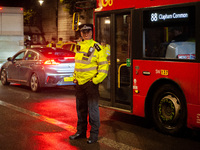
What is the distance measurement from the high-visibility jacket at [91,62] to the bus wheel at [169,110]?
135 centimetres

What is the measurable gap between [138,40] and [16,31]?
16.9m

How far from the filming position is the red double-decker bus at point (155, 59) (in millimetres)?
6258

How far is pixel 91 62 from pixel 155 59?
141 cm

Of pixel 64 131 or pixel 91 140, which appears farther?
pixel 64 131

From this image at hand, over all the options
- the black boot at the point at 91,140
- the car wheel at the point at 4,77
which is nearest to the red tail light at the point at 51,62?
the car wheel at the point at 4,77

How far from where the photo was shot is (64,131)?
712 centimetres

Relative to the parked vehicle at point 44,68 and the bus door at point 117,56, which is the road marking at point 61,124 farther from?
the parked vehicle at point 44,68

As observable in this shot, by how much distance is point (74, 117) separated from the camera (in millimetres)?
8484

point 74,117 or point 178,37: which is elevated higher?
point 178,37

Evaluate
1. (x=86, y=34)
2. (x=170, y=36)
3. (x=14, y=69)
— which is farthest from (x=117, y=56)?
(x=14, y=69)

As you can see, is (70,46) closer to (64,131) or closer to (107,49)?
(107,49)

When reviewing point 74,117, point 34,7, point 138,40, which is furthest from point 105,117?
point 34,7

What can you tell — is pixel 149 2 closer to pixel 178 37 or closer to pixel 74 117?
pixel 178 37

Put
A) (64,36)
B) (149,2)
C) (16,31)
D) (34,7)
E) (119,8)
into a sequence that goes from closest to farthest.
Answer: (149,2) → (119,8) → (16,31) → (64,36) → (34,7)
